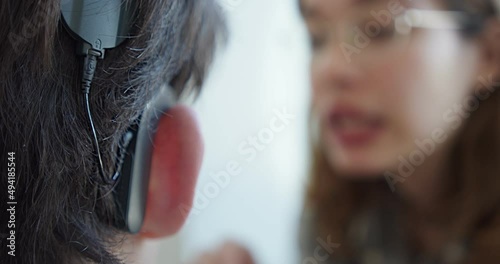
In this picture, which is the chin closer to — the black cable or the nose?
the nose

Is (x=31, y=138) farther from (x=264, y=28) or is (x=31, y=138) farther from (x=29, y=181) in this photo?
(x=264, y=28)

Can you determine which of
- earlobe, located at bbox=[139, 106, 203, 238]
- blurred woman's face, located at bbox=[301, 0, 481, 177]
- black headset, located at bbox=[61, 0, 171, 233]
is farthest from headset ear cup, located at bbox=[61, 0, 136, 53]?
blurred woman's face, located at bbox=[301, 0, 481, 177]

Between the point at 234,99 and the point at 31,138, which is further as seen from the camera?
the point at 234,99

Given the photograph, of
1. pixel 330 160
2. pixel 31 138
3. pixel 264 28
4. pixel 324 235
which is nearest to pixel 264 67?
pixel 264 28

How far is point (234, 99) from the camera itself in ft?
2.23

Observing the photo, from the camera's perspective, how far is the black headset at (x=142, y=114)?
32cm

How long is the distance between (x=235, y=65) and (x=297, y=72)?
15 cm

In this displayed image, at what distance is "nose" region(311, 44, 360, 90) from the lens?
754 mm

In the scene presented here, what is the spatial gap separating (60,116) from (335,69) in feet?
1.73

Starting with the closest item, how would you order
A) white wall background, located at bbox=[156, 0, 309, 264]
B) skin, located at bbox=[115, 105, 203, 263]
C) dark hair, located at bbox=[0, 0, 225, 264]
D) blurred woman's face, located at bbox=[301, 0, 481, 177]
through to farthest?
dark hair, located at bbox=[0, 0, 225, 264] → skin, located at bbox=[115, 105, 203, 263] → white wall background, located at bbox=[156, 0, 309, 264] → blurred woman's face, located at bbox=[301, 0, 481, 177]

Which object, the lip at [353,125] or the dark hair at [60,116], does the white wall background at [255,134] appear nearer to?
the lip at [353,125]

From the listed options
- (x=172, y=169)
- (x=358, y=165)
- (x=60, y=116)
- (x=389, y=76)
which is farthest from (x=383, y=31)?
(x=60, y=116)

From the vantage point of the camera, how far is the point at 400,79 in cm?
75

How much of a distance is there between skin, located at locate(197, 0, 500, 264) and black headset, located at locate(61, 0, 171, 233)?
1.14 feet
